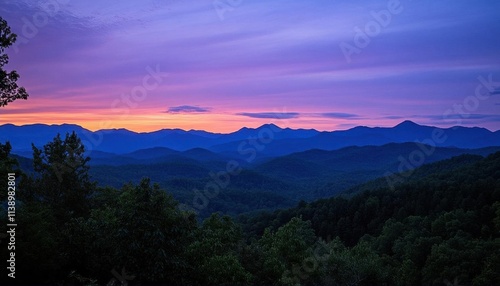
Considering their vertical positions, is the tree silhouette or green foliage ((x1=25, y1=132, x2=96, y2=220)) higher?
the tree silhouette

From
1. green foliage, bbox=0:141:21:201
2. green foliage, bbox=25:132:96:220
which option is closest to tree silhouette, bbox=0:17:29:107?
green foliage, bbox=0:141:21:201

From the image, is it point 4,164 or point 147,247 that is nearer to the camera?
point 4,164

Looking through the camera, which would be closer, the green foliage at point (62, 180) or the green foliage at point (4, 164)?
the green foliage at point (4, 164)

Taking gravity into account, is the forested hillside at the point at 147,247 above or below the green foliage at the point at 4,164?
below

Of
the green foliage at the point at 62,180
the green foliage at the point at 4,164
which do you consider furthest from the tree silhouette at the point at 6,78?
the green foliage at the point at 62,180

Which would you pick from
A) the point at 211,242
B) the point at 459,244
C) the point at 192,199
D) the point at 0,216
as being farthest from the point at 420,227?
the point at 192,199

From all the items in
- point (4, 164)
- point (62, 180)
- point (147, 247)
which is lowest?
point (147, 247)

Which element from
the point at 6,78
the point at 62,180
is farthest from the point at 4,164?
the point at 62,180

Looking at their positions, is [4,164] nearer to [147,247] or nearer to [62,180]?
[147,247]

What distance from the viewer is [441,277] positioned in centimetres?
4450

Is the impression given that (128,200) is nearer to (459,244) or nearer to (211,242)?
(211,242)

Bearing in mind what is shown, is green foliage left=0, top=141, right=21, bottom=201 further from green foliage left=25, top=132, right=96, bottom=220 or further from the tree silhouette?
green foliage left=25, top=132, right=96, bottom=220

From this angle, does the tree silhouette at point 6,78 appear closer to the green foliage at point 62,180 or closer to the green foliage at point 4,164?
the green foliage at point 4,164

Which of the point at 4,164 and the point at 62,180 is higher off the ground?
the point at 4,164
